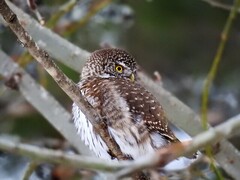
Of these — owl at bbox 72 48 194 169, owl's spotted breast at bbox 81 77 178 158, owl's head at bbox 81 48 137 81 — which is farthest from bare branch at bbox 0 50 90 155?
owl's spotted breast at bbox 81 77 178 158

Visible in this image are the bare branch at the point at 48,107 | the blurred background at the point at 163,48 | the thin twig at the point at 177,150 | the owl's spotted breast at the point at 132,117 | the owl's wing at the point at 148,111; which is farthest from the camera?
the blurred background at the point at 163,48

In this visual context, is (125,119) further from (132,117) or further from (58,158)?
(58,158)

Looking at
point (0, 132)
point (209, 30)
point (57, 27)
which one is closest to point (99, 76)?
point (57, 27)

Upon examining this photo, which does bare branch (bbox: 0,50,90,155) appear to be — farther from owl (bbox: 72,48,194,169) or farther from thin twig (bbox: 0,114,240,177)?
thin twig (bbox: 0,114,240,177)

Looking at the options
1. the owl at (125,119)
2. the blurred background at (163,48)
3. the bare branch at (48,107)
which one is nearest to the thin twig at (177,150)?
the owl at (125,119)

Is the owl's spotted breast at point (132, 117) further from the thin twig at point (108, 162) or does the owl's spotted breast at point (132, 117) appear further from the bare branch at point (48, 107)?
the thin twig at point (108, 162)

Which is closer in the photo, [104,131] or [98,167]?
[98,167]

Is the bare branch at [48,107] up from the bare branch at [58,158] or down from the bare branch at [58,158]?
down

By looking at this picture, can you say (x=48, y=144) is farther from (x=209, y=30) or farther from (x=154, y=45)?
(x=209, y=30)
